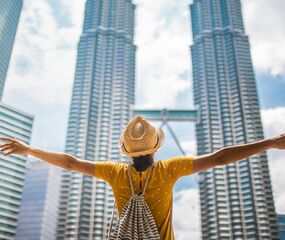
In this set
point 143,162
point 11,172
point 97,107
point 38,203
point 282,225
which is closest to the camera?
point 143,162

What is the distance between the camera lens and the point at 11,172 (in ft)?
297

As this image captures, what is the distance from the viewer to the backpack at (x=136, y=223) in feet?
7.27

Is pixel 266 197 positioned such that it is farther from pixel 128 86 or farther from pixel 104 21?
pixel 104 21

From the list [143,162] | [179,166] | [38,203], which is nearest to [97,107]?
[38,203]

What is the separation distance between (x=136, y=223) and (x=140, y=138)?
59cm

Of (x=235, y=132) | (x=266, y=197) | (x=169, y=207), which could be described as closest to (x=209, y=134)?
(x=235, y=132)

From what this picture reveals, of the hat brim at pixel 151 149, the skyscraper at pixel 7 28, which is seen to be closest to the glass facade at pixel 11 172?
the skyscraper at pixel 7 28

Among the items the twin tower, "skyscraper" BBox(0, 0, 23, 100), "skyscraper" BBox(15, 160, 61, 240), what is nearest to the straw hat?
the twin tower

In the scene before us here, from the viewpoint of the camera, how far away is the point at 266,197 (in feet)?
295

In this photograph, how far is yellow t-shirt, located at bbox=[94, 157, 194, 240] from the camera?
7.82 ft

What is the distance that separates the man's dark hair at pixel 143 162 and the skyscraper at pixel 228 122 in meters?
88.9

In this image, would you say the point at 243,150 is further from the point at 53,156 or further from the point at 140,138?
the point at 53,156

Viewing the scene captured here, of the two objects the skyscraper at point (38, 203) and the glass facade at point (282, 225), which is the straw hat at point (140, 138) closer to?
the skyscraper at point (38, 203)

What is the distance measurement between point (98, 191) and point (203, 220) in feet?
99.3
